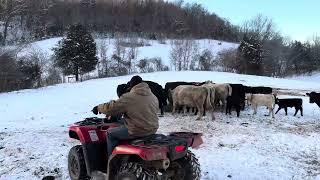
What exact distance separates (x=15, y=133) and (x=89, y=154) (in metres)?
6.09

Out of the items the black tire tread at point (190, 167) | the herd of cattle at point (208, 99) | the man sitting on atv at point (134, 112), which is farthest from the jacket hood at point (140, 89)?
the herd of cattle at point (208, 99)

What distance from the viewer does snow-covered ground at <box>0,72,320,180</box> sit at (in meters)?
8.86

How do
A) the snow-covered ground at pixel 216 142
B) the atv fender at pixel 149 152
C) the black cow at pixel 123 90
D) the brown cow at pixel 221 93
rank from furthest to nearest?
the brown cow at pixel 221 93 → the snow-covered ground at pixel 216 142 → the black cow at pixel 123 90 → the atv fender at pixel 149 152

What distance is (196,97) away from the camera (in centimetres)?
1728

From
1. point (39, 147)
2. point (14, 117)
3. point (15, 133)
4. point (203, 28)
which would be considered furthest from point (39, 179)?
point (203, 28)

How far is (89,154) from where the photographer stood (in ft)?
23.6

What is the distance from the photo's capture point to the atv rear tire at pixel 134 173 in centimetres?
603

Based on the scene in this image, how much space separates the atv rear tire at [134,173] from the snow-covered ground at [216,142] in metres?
2.47

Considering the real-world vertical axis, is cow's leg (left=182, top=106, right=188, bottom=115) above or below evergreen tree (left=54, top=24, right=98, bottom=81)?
below

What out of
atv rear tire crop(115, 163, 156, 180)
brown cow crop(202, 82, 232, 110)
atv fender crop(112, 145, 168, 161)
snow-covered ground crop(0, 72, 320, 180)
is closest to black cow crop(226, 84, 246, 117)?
brown cow crop(202, 82, 232, 110)

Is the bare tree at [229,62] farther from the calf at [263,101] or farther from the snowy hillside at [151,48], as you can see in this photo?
the calf at [263,101]

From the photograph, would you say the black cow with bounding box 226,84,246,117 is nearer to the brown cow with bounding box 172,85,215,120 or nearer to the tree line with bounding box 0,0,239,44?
the brown cow with bounding box 172,85,215,120

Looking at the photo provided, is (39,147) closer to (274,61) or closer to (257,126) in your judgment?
(257,126)

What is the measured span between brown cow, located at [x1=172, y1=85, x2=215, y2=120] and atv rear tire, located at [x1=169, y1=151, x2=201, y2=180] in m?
9.82
